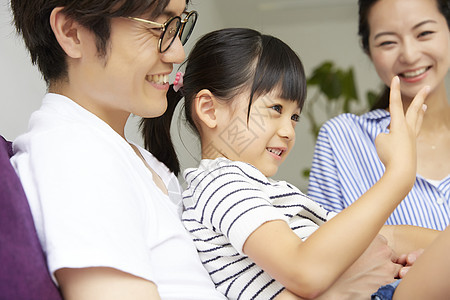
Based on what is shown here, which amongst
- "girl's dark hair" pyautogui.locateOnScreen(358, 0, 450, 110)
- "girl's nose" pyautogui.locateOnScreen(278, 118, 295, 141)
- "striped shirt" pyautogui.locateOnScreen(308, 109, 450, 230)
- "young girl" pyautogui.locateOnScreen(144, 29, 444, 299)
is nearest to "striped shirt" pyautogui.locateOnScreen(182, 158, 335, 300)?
"young girl" pyautogui.locateOnScreen(144, 29, 444, 299)

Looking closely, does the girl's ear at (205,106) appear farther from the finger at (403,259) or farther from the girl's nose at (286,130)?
the finger at (403,259)

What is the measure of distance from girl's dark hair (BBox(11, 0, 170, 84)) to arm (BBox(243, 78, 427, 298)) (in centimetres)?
52

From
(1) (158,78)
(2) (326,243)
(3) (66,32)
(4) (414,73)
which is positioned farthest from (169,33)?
(4) (414,73)

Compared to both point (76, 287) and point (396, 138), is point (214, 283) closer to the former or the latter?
point (76, 287)

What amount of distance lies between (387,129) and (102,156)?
4.62 ft

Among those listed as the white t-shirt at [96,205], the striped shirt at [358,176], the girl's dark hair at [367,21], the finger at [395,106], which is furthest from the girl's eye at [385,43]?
the white t-shirt at [96,205]

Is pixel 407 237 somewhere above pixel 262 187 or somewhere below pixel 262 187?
below

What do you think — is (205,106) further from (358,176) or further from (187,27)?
(358,176)

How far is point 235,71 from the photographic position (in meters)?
1.38

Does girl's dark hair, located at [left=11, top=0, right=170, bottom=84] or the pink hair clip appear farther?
the pink hair clip

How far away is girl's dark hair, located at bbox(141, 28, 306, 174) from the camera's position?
1.36 m

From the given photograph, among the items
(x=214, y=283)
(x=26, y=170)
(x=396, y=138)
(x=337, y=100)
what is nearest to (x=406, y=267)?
(x=396, y=138)

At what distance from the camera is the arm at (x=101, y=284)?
2.73 feet

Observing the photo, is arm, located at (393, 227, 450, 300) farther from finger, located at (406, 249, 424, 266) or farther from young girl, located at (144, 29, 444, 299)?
finger, located at (406, 249, 424, 266)
